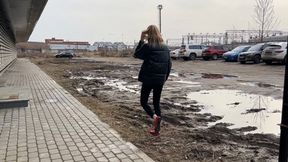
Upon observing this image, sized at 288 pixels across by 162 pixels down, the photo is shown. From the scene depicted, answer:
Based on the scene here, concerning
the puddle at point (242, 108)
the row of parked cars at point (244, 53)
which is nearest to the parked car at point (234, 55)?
the row of parked cars at point (244, 53)

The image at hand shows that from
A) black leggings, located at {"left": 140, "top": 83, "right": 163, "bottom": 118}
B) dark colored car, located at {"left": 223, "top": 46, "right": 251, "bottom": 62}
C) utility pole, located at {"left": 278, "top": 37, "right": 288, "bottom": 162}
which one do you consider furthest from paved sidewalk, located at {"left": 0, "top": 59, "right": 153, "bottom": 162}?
dark colored car, located at {"left": 223, "top": 46, "right": 251, "bottom": 62}

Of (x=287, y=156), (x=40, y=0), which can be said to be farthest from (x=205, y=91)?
(x=40, y=0)

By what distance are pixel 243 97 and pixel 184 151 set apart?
20.3 feet

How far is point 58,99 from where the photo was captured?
10.4 meters

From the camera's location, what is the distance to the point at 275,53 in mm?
24906

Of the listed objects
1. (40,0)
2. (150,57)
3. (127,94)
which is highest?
(40,0)

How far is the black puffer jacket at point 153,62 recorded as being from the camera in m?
5.89

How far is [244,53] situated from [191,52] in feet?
34.1

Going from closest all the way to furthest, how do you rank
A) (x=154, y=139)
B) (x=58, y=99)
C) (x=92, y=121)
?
(x=154, y=139) < (x=92, y=121) < (x=58, y=99)

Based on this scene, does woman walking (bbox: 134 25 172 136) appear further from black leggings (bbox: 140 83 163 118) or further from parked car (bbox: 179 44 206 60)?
parked car (bbox: 179 44 206 60)

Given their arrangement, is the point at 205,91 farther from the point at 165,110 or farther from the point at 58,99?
the point at 58,99

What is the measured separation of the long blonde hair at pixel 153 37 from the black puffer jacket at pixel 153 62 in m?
0.08

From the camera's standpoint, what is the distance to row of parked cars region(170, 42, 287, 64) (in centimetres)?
2481

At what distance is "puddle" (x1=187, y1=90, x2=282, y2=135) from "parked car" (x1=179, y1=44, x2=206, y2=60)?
2714 cm
